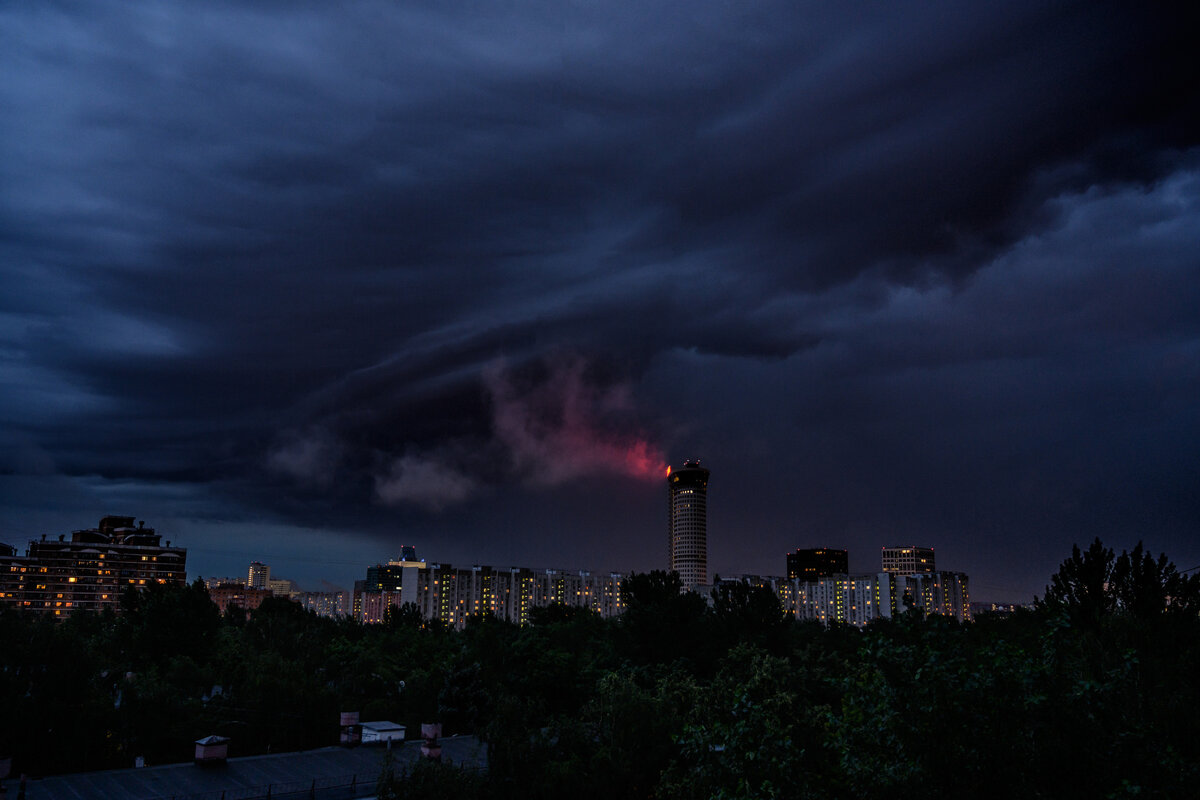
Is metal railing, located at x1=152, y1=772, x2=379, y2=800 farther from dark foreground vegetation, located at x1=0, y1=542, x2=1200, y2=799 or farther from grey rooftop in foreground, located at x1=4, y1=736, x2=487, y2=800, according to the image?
dark foreground vegetation, located at x1=0, y1=542, x2=1200, y2=799

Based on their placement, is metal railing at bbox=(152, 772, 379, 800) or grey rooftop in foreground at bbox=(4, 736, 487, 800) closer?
grey rooftop in foreground at bbox=(4, 736, 487, 800)

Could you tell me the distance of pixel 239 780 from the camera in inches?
1490

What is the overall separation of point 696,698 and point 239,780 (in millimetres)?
25825

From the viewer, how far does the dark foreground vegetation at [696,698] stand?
13.5 metres

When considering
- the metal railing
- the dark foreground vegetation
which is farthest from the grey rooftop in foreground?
the dark foreground vegetation

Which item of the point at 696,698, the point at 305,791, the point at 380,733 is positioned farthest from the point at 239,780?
the point at 696,698

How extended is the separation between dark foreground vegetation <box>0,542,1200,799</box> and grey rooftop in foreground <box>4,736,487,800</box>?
3.59m

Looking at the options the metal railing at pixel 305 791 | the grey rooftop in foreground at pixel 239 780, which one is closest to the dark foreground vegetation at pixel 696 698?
the metal railing at pixel 305 791

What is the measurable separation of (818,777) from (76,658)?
51971 mm

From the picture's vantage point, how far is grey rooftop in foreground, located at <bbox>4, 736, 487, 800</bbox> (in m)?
34.2

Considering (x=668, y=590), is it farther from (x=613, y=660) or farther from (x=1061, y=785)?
(x=1061, y=785)

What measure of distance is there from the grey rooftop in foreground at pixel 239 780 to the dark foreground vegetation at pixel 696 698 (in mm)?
3592

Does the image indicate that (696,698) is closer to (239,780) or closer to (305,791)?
(305,791)

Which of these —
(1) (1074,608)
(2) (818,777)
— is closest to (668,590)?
(1) (1074,608)
